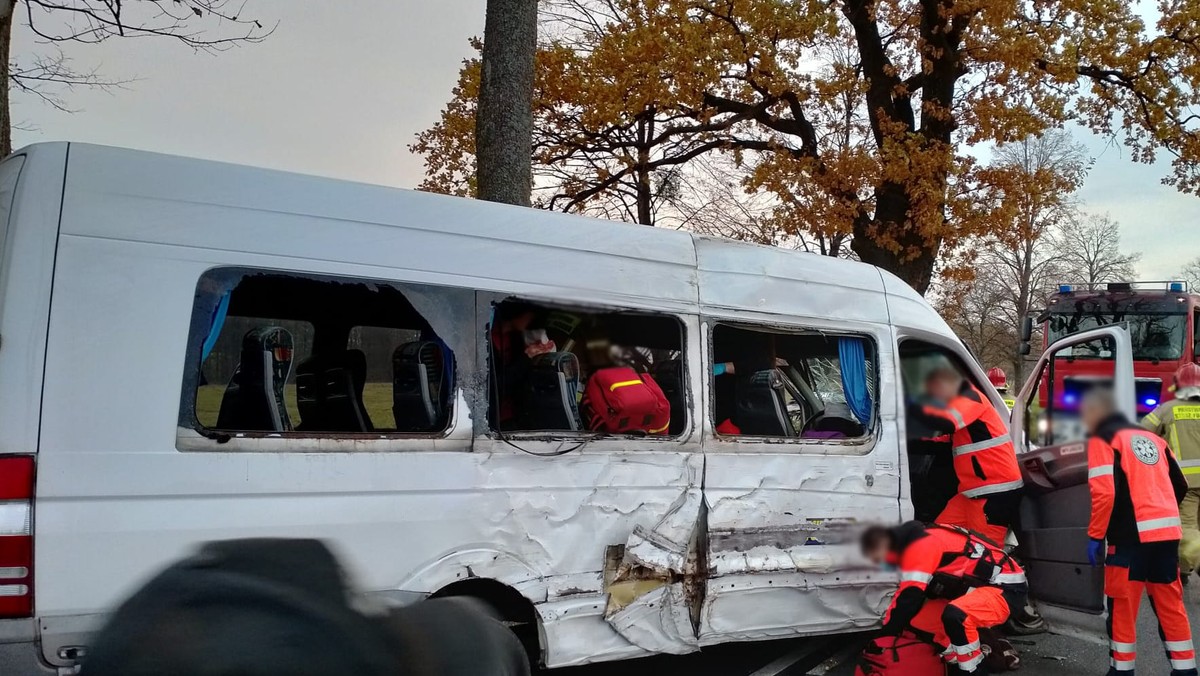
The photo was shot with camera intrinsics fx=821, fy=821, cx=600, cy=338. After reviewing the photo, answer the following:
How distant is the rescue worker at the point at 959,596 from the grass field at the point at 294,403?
225 centimetres

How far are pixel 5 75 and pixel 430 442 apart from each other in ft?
19.9

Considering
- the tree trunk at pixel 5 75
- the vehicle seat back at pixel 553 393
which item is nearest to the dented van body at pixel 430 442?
the vehicle seat back at pixel 553 393

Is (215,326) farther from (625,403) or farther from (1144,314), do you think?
(1144,314)

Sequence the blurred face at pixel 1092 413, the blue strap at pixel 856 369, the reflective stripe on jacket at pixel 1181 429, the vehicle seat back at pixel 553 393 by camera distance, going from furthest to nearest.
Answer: the reflective stripe on jacket at pixel 1181 429, the blue strap at pixel 856 369, the vehicle seat back at pixel 553 393, the blurred face at pixel 1092 413

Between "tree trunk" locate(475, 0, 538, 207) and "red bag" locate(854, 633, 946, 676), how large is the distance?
4.84 m

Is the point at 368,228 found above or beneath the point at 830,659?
above

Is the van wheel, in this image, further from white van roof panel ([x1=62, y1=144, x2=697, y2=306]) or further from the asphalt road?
white van roof panel ([x1=62, y1=144, x2=697, y2=306])

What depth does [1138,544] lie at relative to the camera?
4.17 metres

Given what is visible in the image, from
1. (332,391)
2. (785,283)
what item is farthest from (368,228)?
(785,283)

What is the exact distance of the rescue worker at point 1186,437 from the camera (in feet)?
18.0

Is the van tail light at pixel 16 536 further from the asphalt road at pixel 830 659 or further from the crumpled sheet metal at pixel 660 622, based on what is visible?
the asphalt road at pixel 830 659

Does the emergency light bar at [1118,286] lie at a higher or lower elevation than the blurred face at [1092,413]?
higher

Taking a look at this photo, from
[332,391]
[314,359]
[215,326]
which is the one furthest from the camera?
[314,359]

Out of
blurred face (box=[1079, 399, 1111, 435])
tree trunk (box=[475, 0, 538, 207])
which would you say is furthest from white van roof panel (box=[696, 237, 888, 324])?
tree trunk (box=[475, 0, 538, 207])
